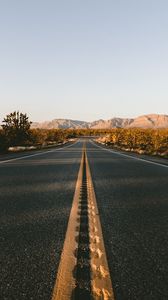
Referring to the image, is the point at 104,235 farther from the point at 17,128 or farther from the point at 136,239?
the point at 17,128

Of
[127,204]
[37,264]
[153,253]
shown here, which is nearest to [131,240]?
[153,253]

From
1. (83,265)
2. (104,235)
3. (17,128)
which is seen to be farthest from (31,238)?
(17,128)

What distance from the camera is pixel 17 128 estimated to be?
136 ft

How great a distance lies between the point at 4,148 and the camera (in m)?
26.5

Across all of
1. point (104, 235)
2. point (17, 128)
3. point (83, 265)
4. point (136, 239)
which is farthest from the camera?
point (17, 128)

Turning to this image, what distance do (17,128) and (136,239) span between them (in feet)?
127

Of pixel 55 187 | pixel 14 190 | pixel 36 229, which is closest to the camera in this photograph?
pixel 36 229

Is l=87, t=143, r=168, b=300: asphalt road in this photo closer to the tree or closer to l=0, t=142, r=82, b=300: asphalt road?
l=0, t=142, r=82, b=300: asphalt road

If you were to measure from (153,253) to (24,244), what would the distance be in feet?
4.37

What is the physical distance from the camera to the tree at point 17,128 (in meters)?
40.0

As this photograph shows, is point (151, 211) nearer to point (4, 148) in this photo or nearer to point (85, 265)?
point (85, 265)

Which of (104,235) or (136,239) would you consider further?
(104,235)

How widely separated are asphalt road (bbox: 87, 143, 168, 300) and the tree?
34013 mm

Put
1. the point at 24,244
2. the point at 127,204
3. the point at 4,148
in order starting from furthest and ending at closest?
the point at 4,148
the point at 127,204
the point at 24,244
